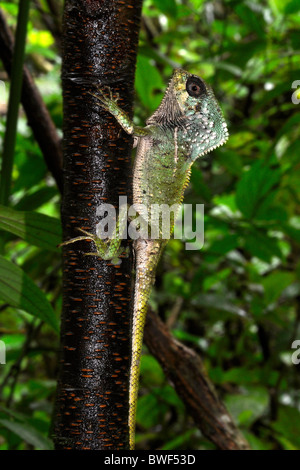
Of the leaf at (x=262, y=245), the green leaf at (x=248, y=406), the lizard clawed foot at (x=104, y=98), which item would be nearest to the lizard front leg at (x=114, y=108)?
the lizard clawed foot at (x=104, y=98)

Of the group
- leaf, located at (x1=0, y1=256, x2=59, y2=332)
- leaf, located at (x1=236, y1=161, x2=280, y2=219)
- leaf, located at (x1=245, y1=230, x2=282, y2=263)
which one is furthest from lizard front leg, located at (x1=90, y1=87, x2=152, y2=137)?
leaf, located at (x1=245, y1=230, x2=282, y2=263)

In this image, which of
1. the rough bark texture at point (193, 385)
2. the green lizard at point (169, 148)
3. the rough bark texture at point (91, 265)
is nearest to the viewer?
the rough bark texture at point (91, 265)

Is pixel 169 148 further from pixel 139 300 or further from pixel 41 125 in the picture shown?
pixel 41 125

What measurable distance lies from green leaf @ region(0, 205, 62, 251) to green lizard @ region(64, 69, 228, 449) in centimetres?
20

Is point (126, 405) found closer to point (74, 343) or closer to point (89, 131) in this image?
point (74, 343)

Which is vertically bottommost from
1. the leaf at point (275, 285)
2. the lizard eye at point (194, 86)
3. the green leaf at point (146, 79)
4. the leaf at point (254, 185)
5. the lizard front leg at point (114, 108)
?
the lizard front leg at point (114, 108)

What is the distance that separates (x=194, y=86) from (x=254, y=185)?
0.79m

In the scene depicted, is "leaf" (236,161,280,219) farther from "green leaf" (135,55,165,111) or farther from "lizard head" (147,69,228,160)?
"lizard head" (147,69,228,160)

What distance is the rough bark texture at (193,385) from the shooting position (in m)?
1.54

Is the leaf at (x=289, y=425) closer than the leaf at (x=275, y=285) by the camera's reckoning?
Yes

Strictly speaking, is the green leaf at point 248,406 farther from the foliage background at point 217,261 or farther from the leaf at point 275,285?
the leaf at point 275,285

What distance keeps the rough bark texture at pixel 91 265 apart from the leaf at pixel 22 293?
30cm

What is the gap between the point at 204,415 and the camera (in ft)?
5.12
